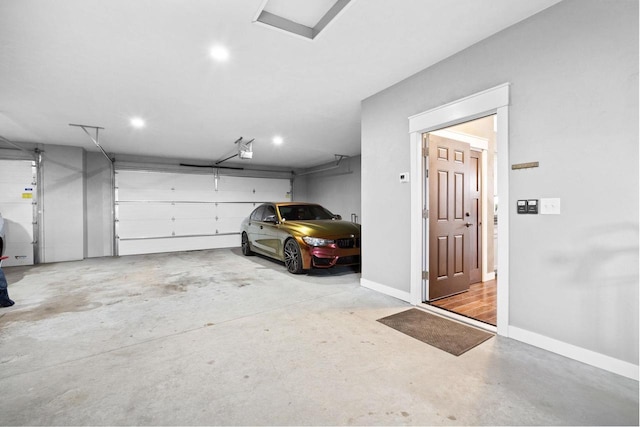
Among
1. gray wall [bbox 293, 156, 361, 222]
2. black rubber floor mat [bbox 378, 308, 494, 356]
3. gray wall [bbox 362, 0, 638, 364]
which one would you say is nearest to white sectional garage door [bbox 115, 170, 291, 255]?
gray wall [bbox 293, 156, 361, 222]

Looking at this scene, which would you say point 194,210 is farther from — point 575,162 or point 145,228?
point 575,162

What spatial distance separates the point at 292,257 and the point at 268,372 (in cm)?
307

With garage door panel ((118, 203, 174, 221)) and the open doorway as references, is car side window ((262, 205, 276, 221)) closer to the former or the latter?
the open doorway

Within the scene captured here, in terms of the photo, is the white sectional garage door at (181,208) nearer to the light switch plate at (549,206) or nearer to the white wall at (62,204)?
the white wall at (62,204)

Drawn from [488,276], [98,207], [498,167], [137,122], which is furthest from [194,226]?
[498,167]

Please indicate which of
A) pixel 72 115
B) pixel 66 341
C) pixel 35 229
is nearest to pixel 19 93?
pixel 72 115

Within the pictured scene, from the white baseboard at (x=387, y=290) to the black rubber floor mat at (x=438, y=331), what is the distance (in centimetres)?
35

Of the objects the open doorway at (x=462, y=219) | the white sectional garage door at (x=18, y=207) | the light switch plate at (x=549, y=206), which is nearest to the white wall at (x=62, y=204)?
the white sectional garage door at (x=18, y=207)

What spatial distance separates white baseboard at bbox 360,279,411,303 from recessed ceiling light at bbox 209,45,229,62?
3207mm

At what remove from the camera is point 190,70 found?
314 centimetres

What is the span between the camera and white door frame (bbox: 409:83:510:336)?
241cm

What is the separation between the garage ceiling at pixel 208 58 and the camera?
7.24ft

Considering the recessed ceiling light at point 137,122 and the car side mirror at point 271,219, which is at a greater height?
the recessed ceiling light at point 137,122

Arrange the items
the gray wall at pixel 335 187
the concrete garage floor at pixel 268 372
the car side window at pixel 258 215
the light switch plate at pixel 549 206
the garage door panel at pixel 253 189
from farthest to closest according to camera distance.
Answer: the garage door panel at pixel 253 189 < the gray wall at pixel 335 187 < the car side window at pixel 258 215 < the light switch plate at pixel 549 206 < the concrete garage floor at pixel 268 372
